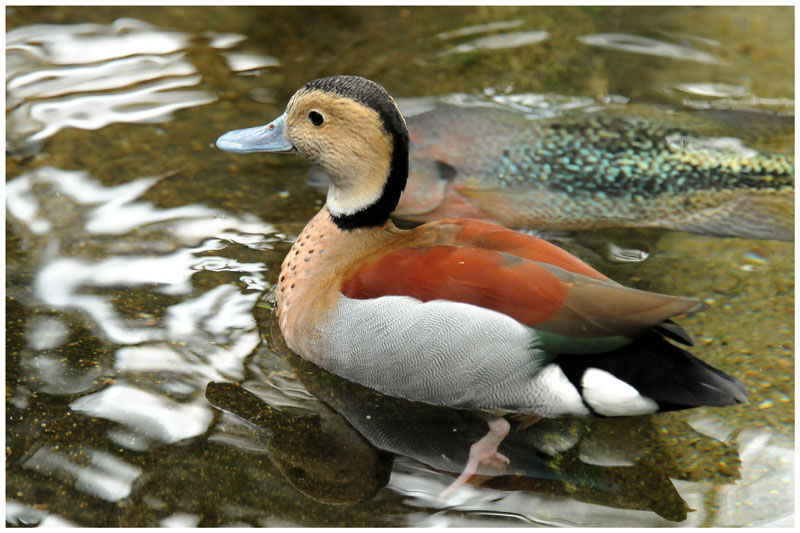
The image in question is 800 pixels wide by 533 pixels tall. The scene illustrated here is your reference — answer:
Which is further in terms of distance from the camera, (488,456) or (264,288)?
(264,288)

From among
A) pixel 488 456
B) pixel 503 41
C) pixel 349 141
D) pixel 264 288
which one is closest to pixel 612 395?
pixel 488 456

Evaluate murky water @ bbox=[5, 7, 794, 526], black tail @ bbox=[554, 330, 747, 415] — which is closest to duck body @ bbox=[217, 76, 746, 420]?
black tail @ bbox=[554, 330, 747, 415]

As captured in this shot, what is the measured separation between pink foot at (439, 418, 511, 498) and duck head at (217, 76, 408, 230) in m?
1.14

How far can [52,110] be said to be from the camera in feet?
20.7

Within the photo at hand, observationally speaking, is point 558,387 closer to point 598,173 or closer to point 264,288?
point 264,288

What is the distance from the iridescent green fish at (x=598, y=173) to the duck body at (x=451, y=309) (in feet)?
4.00

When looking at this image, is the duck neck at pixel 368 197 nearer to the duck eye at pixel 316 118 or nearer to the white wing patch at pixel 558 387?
the duck eye at pixel 316 118

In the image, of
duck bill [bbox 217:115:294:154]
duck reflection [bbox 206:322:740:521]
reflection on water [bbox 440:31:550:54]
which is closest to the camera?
duck reflection [bbox 206:322:740:521]

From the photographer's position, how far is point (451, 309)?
399 cm

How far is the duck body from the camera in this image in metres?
3.88

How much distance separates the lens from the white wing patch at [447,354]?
398 centimetres

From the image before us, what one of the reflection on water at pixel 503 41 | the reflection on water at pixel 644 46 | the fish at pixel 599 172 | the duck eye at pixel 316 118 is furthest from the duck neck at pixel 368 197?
the reflection on water at pixel 644 46

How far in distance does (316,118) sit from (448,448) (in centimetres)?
166

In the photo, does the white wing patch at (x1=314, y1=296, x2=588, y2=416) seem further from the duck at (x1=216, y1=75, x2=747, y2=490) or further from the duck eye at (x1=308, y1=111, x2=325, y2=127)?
the duck eye at (x1=308, y1=111, x2=325, y2=127)
